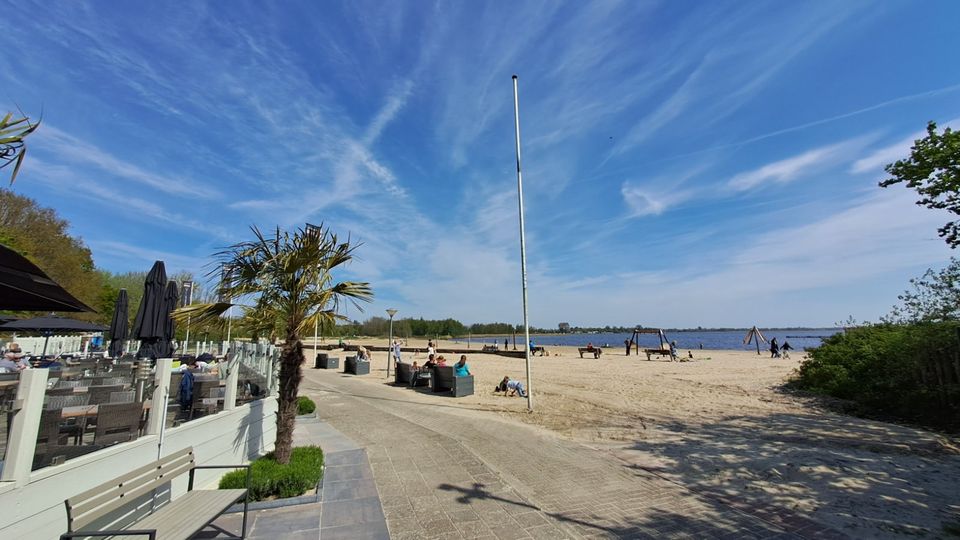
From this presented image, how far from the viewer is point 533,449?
24.5 feet

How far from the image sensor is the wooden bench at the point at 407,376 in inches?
617

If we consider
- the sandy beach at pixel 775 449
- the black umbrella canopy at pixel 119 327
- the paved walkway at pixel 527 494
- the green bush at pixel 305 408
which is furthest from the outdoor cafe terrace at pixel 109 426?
the sandy beach at pixel 775 449

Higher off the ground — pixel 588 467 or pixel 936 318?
pixel 936 318

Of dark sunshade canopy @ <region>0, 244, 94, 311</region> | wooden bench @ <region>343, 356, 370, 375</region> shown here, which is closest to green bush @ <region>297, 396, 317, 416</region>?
dark sunshade canopy @ <region>0, 244, 94, 311</region>

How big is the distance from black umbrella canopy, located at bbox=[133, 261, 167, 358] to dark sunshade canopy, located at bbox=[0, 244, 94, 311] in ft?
25.3

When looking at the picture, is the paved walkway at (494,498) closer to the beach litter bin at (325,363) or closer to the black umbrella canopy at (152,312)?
the black umbrella canopy at (152,312)

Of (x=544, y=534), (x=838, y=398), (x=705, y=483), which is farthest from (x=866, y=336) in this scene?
(x=544, y=534)

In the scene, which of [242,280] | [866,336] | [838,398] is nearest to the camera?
[242,280]

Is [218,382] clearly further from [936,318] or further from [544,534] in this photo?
[936,318]

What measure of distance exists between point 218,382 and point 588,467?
5918 millimetres

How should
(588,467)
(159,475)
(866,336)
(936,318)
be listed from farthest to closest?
(866,336) → (936,318) → (588,467) → (159,475)

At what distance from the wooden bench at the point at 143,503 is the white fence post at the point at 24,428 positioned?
411mm

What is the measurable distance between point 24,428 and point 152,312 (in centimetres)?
981

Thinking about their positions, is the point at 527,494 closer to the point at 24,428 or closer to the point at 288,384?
the point at 288,384
